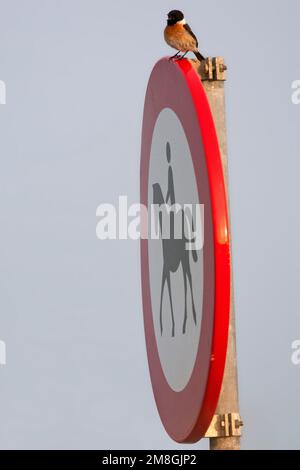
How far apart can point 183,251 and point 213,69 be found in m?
0.72

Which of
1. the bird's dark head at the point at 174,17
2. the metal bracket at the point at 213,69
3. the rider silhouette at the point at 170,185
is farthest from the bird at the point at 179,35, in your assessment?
the metal bracket at the point at 213,69

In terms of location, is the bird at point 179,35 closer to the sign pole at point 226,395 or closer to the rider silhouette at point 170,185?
the rider silhouette at point 170,185

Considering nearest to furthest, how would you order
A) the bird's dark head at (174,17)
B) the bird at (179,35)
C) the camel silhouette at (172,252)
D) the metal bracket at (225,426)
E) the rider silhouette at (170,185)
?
1. the metal bracket at (225,426)
2. the camel silhouette at (172,252)
3. the rider silhouette at (170,185)
4. the bird at (179,35)
5. the bird's dark head at (174,17)

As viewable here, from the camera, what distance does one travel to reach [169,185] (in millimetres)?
4531

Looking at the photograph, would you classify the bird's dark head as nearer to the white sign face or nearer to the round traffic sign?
the round traffic sign

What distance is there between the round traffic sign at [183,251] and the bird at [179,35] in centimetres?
24

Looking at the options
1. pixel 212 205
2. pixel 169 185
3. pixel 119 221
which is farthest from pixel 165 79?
pixel 119 221

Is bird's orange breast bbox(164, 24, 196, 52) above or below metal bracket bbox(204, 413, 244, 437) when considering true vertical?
above

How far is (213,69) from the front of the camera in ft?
13.4

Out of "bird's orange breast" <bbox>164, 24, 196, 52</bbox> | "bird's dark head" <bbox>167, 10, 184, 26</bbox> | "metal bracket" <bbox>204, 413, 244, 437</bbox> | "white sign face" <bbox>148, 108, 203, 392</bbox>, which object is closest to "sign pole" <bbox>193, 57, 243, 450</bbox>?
"metal bracket" <bbox>204, 413, 244, 437</bbox>

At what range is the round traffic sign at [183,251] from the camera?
3576 millimetres

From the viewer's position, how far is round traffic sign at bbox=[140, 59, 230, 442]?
358cm

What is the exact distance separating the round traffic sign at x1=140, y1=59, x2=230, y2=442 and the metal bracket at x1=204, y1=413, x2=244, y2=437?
0.16 ft

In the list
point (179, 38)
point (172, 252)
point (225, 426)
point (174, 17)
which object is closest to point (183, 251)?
point (172, 252)
